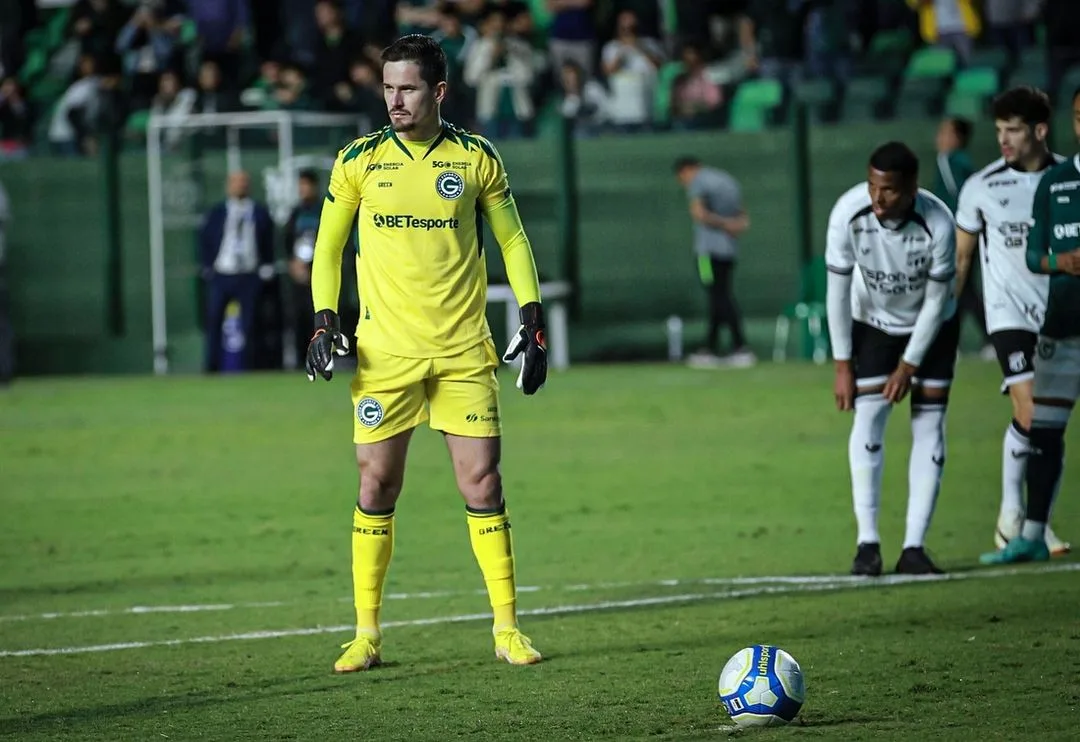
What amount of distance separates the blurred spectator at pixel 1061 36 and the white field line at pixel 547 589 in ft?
45.4

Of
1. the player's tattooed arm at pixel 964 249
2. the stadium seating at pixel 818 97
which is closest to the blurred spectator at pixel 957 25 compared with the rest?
the stadium seating at pixel 818 97

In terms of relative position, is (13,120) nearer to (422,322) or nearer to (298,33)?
(298,33)

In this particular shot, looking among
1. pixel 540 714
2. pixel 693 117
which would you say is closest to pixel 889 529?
pixel 540 714

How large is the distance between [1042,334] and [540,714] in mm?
3972

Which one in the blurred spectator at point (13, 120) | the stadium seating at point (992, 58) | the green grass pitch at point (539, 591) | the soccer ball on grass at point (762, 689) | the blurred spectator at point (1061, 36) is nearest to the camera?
the soccer ball on grass at point (762, 689)

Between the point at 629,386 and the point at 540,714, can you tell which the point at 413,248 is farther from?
the point at 629,386

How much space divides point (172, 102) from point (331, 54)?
210cm

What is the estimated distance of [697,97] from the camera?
23.1 meters

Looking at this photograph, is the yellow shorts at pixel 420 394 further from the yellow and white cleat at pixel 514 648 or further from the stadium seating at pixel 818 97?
the stadium seating at pixel 818 97

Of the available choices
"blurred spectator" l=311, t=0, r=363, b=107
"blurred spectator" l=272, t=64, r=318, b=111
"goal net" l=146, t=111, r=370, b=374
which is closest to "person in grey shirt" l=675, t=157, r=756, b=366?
"goal net" l=146, t=111, r=370, b=374

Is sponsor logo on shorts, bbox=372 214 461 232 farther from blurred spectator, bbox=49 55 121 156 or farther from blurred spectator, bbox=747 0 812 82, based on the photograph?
blurred spectator, bbox=49 55 121 156

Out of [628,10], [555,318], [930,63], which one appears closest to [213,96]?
[628,10]

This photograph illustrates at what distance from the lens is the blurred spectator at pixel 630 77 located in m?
23.3

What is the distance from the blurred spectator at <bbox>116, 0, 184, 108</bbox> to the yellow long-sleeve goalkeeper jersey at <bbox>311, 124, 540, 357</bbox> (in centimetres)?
1870
